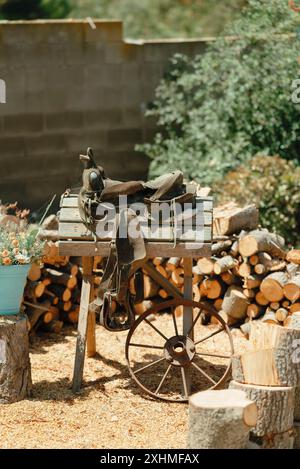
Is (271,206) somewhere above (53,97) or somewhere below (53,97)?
below

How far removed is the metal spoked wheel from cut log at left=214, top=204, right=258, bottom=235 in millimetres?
1022

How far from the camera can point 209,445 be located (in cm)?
529

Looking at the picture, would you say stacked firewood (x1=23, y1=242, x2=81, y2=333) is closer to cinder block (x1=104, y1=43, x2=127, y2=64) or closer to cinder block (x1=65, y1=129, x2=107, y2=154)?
cinder block (x1=65, y1=129, x2=107, y2=154)

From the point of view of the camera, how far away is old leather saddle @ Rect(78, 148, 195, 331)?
6949mm

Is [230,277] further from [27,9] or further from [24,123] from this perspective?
[27,9]

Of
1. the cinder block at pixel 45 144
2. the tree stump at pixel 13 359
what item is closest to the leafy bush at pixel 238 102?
the cinder block at pixel 45 144

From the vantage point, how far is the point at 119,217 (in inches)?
275

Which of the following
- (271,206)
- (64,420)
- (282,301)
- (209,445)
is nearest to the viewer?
(209,445)

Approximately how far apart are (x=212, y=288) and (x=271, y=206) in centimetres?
182

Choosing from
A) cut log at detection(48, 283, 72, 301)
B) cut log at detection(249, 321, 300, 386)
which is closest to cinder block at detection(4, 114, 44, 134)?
cut log at detection(48, 283, 72, 301)

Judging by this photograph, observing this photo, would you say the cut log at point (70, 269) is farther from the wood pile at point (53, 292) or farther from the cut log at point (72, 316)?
the cut log at point (72, 316)
